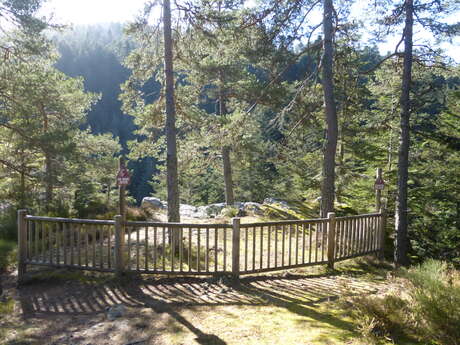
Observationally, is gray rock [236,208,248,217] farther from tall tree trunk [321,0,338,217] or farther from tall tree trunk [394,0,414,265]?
tall tree trunk [394,0,414,265]

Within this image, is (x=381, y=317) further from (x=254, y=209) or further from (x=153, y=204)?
(x=153, y=204)

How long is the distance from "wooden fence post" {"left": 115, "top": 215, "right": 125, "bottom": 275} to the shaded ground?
0.23 meters

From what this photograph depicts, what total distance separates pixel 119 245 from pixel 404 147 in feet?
20.1

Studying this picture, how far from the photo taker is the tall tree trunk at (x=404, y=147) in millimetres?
7125

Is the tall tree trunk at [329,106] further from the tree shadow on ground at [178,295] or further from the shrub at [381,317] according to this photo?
the shrub at [381,317]

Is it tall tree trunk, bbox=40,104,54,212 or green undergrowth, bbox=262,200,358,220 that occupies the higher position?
tall tree trunk, bbox=40,104,54,212

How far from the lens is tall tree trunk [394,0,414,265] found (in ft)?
23.4

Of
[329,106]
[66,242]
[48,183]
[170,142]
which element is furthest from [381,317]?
[48,183]

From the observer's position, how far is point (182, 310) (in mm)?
4652

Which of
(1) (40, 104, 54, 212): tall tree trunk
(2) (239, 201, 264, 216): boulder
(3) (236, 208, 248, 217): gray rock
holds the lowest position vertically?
(3) (236, 208, 248, 217): gray rock

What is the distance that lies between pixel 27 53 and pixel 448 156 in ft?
38.0

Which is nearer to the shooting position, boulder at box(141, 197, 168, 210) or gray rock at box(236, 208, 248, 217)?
gray rock at box(236, 208, 248, 217)

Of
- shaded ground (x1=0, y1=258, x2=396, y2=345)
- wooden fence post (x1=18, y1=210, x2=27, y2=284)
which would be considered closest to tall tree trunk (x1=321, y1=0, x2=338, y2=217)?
shaded ground (x1=0, y1=258, x2=396, y2=345)

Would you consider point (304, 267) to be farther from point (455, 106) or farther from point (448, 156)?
point (455, 106)
